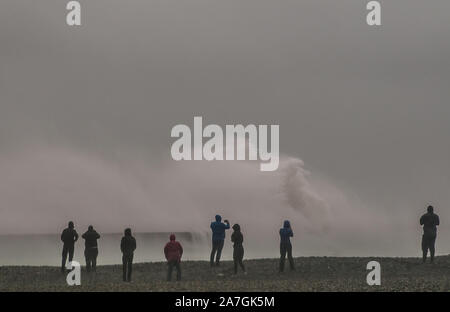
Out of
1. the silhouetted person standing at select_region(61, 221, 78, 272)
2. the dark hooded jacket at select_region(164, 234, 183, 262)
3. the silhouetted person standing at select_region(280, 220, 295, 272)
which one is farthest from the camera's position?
the silhouetted person standing at select_region(61, 221, 78, 272)

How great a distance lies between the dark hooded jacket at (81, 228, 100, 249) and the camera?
42000mm

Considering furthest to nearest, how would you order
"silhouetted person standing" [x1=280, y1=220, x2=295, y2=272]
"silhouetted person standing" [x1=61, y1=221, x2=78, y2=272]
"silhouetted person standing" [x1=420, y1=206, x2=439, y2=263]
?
"silhouetted person standing" [x1=420, y1=206, x2=439, y2=263] → "silhouetted person standing" [x1=61, y1=221, x2=78, y2=272] → "silhouetted person standing" [x1=280, y1=220, x2=295, y2=272]

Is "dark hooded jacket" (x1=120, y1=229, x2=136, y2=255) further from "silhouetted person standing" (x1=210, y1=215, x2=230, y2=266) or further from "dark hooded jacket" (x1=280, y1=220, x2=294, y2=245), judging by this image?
"dark hooded jacket" (x1=280, y1=220, x2=294, y2=245)

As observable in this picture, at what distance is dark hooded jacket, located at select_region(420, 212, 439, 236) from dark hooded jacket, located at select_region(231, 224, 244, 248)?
912 cm

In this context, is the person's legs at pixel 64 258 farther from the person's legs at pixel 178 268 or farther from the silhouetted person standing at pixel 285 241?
the silhouetted person standing at pixel 285 241

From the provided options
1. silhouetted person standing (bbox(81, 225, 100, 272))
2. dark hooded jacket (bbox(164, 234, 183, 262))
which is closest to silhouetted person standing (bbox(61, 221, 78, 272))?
silhouetted person standing (bbox(81, 225, 100, 272))

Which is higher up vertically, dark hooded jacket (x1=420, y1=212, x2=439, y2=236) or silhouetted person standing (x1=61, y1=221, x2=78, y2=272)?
dark hooded jacket (x1=420, y1=212, x2=439, y2=236)

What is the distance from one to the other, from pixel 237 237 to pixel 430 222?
31.8 ft

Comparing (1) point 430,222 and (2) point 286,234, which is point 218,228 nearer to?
(2) point 286,234

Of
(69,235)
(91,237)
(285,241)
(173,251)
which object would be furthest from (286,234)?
(69,235)
